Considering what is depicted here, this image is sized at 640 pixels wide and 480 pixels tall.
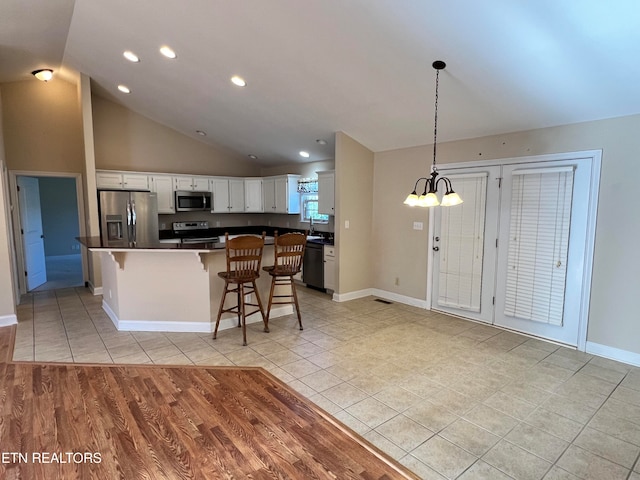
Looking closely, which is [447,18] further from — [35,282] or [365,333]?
[35,282]

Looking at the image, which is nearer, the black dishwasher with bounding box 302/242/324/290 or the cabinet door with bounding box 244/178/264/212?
the black dishwasher with bounding box 302/242/324/290

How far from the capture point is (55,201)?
9.20 m

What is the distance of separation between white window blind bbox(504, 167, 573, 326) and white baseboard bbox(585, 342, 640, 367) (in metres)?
0.36

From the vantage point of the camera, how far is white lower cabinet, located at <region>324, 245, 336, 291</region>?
19.1 ft

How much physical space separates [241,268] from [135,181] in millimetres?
3662

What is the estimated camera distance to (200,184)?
7.23 meters

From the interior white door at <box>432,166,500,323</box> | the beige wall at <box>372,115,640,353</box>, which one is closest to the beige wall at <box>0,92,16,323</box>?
the interior white door at <box>432,166,500,323</box>

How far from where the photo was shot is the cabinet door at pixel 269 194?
24.8 feet

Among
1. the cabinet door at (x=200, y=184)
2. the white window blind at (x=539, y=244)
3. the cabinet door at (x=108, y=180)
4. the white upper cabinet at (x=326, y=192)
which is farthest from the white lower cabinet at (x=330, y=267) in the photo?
the cabinet door at (x=108, y=180)

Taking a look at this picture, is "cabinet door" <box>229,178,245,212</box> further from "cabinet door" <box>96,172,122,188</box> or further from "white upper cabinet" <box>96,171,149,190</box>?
"cabinet door" <box>96,172,122,188</box>

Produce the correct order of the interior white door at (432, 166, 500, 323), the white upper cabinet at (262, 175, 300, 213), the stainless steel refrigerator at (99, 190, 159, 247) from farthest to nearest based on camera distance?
the white upper cabinet at (262, 175, 300, 213) < the stainless steel refrigerator at (99, 190, 159, 247) < the interior white door at (432, 166, 500, 323)

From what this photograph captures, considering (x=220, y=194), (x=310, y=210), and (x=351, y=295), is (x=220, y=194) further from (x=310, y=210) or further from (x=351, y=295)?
(x=351, y=295)

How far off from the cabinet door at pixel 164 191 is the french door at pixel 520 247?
4.85 metres

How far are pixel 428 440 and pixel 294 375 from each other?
127cm
